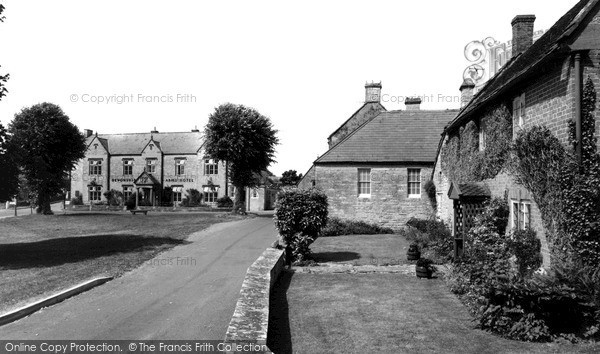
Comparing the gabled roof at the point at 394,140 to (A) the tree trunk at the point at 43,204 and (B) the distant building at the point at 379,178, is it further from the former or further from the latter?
(A) the tree trunk at the point at 43,204

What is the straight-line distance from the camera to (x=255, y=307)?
894 centimetres

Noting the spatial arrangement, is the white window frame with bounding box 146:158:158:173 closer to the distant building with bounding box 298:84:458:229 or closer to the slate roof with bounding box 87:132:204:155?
the slate roof with bounding box 87:132:204:155

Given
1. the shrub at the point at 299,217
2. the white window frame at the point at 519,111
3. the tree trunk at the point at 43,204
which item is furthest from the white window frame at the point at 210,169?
the white window frame at the point at 519,111

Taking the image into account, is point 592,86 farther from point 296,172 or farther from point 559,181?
point 296,172

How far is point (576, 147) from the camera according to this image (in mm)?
9656

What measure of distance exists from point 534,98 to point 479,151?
5.30 metres

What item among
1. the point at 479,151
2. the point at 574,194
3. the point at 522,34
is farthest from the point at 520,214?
the point at 522,34

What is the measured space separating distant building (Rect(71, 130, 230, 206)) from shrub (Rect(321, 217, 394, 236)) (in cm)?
3085

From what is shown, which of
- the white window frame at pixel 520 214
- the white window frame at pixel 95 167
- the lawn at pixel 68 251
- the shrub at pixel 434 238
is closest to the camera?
the white window frame at pixel 520 214

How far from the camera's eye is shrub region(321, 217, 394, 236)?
27.0m

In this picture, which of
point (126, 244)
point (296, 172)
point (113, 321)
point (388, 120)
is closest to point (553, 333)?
point (113, 321)

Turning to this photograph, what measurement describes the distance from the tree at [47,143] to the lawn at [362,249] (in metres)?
30.7

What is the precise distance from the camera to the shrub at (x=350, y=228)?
27.0m

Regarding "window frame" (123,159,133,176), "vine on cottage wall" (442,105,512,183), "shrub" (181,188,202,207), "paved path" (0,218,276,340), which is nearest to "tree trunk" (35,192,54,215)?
"shrub" (181,188,202,207)
